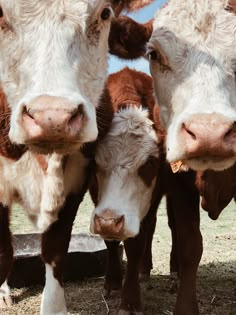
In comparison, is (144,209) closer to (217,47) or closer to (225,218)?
(217,47)

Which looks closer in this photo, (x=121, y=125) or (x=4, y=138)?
(x=4, y=138)

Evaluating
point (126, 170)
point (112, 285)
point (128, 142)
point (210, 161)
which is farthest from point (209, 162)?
point (112, 285)

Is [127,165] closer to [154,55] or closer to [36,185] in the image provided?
[36,185]

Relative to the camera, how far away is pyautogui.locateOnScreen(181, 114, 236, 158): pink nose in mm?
3236

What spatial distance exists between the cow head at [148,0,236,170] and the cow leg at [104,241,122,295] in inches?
73.1

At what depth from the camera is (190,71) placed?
12.4ft

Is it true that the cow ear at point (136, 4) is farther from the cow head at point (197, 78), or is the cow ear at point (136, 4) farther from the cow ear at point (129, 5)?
the cow head at point (197, 78)

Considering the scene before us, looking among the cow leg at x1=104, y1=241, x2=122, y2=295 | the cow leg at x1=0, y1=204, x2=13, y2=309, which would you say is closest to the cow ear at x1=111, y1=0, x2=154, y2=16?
the cow leg at x1=0, y1=204, x2=13, y2=309

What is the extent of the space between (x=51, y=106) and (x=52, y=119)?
64 mm

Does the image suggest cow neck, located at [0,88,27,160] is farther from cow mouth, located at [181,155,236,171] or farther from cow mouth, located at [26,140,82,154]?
cow mouth, located at [181,155,236,171]

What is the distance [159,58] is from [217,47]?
1.49 feet

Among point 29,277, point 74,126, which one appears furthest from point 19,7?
point 29,277

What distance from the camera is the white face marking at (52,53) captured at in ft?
10.7

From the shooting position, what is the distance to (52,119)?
3.04 meters
